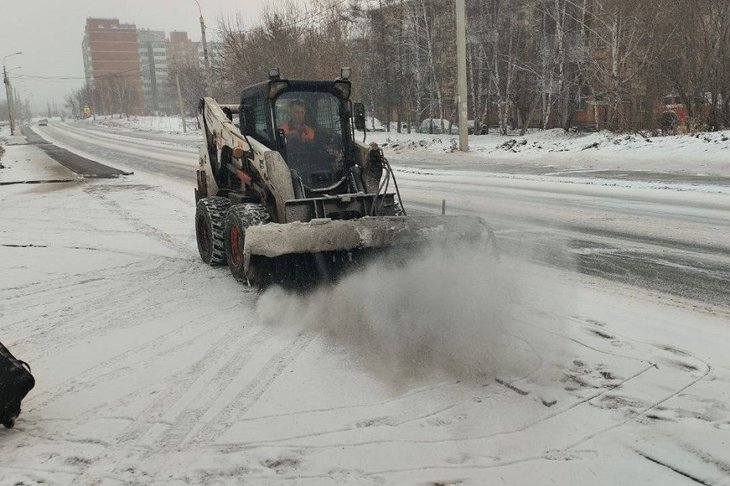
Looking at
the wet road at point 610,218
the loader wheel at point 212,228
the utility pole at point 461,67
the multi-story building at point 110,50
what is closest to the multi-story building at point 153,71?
the multi-story building at point 110,50

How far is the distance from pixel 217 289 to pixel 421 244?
2405mm

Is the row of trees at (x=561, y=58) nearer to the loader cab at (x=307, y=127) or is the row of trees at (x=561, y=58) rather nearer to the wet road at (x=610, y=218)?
the wet road at (x=610, y=218)

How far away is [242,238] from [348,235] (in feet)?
4.56

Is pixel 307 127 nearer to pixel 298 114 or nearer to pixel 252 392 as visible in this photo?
pixel 298 114

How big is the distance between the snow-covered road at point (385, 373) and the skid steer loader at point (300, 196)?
11.6 inches

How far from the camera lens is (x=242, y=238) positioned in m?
6.19

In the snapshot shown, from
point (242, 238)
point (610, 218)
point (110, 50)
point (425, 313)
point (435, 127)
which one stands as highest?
point (110, 50)

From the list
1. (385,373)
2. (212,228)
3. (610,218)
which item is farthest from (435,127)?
(385,373)

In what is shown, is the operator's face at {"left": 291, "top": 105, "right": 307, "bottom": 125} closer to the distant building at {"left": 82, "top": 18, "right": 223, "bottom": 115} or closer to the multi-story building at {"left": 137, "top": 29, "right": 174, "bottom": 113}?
the multi-story building at {"left": 137, "top": 29, "right": 174, "bottom": 113}

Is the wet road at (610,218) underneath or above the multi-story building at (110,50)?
underneath

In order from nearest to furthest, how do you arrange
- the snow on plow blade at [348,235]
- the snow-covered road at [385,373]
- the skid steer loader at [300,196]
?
the snow-covered road at [385,373], the snow on plow blade at [348,235], the skid steer loader at [300,196]

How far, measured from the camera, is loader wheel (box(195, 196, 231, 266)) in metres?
7.16

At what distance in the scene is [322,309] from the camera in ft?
17.6

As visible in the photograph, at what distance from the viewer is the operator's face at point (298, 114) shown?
6.80m
